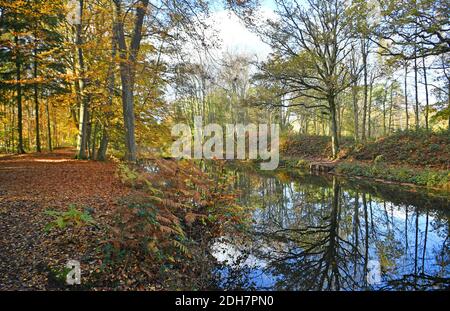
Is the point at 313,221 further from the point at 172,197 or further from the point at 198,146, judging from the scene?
the point at 198,146

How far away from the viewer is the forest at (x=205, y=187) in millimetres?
3820

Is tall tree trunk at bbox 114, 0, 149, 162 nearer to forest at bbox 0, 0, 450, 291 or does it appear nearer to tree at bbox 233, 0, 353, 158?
forest at bbox 0, 0, 450, 291

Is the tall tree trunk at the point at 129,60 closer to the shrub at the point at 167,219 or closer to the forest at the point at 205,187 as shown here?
the forest at the point at 205,187

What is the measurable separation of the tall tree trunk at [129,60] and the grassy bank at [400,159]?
10.8 meters

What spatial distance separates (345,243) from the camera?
546 cm

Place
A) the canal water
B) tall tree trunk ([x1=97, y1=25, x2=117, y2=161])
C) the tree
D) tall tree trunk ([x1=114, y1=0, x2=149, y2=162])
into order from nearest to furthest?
the canal water < tall tree trunk ([x1=114, y1=0, x2=149, y2=162]) < tall tree trunk ([x1=97, y1=25, x2=117, y2=161]) < the tree

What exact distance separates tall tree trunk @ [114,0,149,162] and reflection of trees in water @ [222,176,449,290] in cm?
446

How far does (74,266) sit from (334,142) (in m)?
17.5

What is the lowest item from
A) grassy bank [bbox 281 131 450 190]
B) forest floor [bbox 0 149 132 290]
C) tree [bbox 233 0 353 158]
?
forest floor [bbox 0 149 132 290]

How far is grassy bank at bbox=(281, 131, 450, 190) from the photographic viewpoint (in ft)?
36.7

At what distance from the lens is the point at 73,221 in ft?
13.7

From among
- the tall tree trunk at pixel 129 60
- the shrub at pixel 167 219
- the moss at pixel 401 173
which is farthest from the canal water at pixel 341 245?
the tall tree trunk at pixel 129 60

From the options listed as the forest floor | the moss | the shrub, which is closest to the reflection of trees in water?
the shrub
